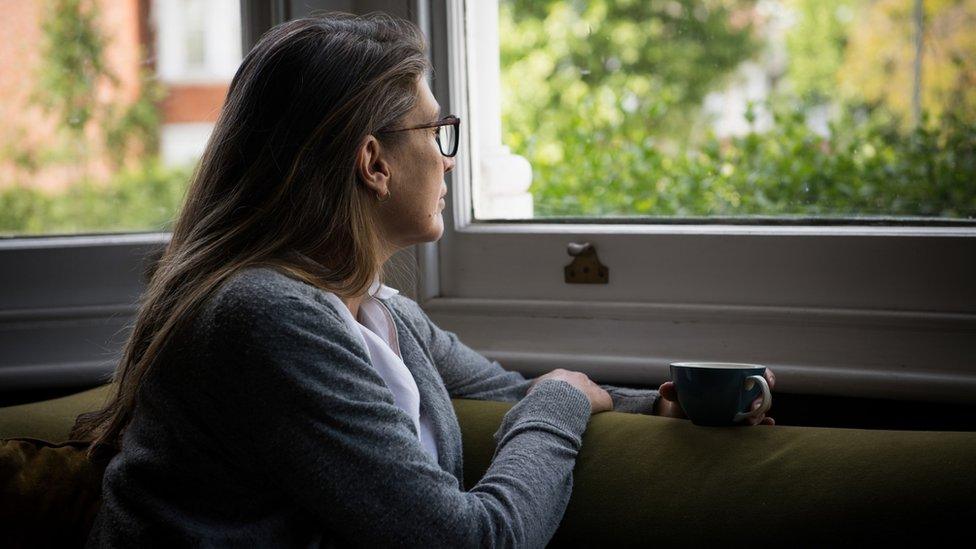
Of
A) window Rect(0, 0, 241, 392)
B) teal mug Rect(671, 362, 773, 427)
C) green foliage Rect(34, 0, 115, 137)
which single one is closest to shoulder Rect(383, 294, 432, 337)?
teal mug Rect(671, 362, 773, 427)

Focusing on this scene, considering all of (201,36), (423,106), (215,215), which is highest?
(201,36)

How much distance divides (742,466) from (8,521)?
0.84 m

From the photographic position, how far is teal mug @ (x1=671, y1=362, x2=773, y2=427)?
1.14m

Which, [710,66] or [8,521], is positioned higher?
[710,66]

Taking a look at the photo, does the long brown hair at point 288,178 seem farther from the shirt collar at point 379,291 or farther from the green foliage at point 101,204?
the green foliage at point 101,204

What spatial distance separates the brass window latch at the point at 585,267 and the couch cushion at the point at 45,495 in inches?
32.9

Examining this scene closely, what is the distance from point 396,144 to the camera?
3.80 ft

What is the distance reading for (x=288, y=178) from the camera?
108 centimetres

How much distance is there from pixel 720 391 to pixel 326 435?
0.48 m

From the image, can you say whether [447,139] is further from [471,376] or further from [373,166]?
[471,376]

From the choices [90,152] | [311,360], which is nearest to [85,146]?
[90,152]

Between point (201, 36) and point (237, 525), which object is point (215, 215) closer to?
point (237, 525)

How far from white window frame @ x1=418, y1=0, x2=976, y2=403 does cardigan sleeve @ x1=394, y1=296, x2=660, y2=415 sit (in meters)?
0.15

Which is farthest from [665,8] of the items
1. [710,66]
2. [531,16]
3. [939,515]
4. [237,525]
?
[237,525]
